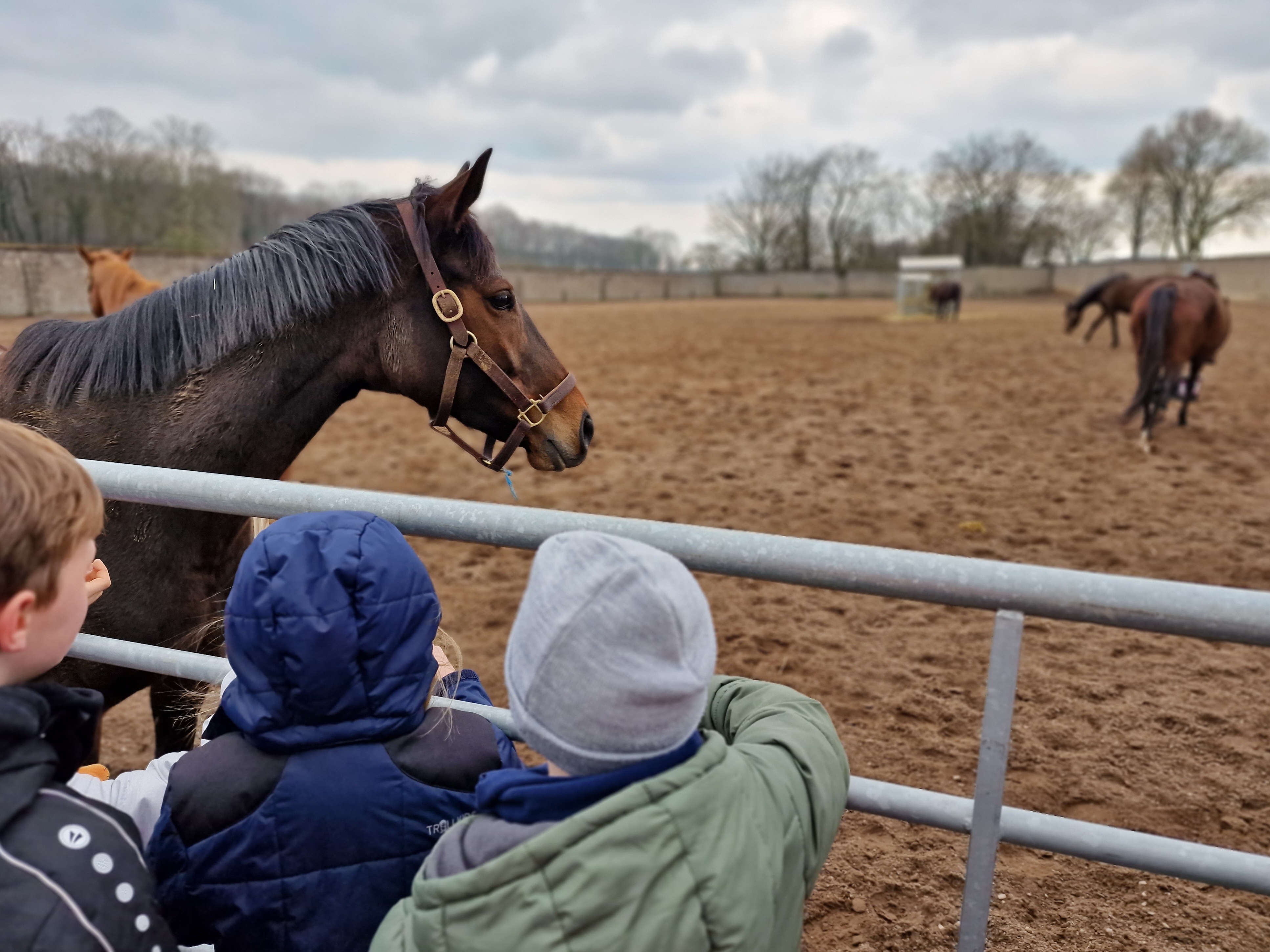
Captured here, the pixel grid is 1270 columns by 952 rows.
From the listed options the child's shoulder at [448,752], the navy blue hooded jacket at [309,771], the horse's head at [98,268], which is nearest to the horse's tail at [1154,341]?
the child's shoulder at [448,752]

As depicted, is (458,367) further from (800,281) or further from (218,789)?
(800,281)

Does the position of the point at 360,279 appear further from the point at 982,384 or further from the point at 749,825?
the point at 982,384

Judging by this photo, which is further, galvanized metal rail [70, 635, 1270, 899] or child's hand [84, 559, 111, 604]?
child's hand [84, 559, 111, 604]

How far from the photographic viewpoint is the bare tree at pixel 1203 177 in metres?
44.3

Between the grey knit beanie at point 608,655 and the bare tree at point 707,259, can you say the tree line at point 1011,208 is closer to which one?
the bare tree at point 707,259

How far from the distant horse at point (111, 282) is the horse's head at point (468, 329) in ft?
23.3

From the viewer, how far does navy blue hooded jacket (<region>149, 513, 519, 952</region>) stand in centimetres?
95

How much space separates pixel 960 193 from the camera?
55.4 meters

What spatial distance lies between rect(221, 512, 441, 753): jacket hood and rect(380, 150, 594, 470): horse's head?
1254mm

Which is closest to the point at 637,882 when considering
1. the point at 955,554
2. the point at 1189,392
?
the point at 955,554

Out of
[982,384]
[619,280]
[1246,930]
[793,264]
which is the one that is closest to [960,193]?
[793,264]

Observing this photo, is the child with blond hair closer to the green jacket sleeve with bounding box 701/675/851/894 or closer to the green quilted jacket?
the green quilted jacket

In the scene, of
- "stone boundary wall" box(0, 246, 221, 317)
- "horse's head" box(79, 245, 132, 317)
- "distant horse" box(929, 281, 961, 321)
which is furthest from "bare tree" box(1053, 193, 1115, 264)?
"horse's head" box(79, 245, 132, 317)

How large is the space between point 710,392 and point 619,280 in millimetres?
34947
